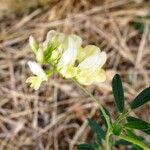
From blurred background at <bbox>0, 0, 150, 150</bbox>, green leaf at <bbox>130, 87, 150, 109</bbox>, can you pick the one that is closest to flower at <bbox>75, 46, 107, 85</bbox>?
green leaf at <bbox>130, 87, 150, 109</bbox>

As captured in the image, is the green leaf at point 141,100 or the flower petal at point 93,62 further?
the green leaf at point 141,100

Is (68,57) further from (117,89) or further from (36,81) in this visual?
(117,89)

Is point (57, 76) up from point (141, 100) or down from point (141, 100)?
up

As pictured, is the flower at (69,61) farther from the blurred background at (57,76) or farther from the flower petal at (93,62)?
the blurred background at (57,76)

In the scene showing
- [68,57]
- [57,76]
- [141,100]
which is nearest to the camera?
[68,57]

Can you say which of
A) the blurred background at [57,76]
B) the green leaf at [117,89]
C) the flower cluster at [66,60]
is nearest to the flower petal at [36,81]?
the flower cluster at [66,60]

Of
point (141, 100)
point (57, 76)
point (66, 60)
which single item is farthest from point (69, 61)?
point (57, 76)
